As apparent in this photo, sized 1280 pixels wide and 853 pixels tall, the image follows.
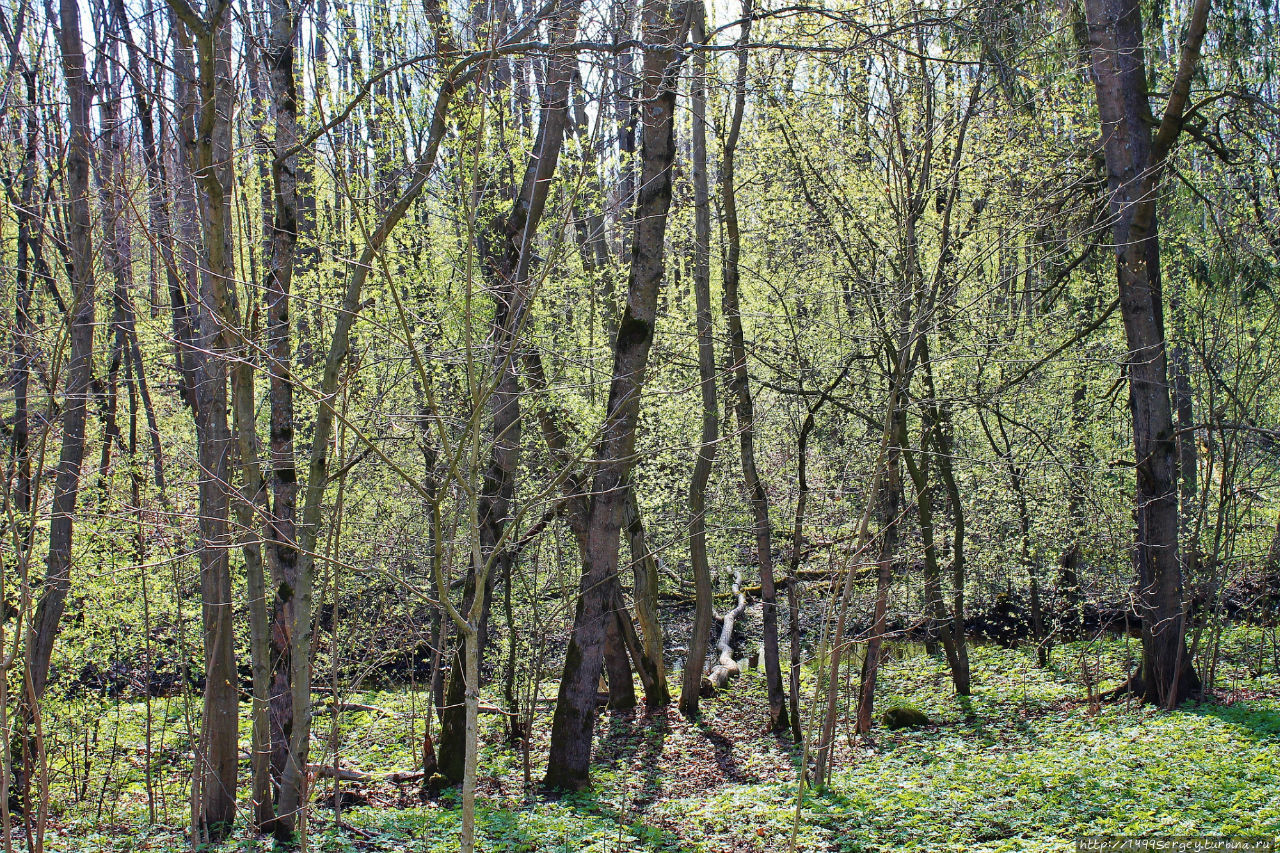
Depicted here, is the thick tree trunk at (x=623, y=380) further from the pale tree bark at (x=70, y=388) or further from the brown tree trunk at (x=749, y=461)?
the pale tree bark at (x=70, y=388)

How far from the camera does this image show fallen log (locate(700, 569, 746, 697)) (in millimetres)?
11828

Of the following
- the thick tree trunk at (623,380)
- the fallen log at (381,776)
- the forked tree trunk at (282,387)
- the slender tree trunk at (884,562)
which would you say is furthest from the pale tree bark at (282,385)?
the slender tree trunk at (884,562)

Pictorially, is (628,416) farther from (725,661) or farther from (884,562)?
(725,661)

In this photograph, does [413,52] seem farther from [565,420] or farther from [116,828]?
[116,828]

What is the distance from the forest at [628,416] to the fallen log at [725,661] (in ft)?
0.48

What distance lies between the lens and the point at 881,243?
9.21 m

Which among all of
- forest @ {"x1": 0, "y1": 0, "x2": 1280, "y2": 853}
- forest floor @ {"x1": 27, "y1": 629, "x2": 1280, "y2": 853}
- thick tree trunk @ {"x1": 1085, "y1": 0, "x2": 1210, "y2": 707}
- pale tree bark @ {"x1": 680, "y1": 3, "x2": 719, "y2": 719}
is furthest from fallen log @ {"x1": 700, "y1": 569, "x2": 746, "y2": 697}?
thick tree trunk @ {"x1": 1085, "y1": 0, "x2": 1210, "y2": 707}

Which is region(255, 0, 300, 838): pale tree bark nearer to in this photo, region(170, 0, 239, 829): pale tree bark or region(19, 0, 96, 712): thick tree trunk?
region(170, 0, 239, 829): pale tree bark

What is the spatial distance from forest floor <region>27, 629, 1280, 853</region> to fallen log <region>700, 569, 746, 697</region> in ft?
5.11

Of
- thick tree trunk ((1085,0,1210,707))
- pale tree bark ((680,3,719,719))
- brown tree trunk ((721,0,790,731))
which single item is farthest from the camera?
pale tree bark ((680,3,719,719))

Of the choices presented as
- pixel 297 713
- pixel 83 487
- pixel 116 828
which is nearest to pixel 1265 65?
pixel 297 713

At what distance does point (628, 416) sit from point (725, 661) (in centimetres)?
777

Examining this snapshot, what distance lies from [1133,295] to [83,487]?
947 cm

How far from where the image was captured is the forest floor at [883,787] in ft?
18.3
